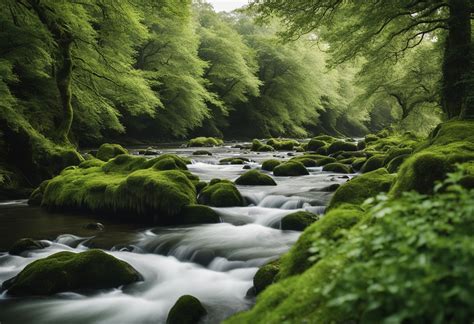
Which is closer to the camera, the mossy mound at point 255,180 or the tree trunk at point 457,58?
the tree trunk at point 457,58

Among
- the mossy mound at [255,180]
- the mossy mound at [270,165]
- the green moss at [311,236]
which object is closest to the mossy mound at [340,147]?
the mossy mound at [270,165]

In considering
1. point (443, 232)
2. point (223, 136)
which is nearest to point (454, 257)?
point (443, 232)

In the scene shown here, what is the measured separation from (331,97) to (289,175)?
34134mm

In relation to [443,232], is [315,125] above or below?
above

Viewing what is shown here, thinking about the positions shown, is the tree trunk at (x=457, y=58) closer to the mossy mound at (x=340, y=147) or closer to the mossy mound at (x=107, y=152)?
the mossy mound at (x=340, y=147)

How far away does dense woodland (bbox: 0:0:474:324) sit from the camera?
182 cm

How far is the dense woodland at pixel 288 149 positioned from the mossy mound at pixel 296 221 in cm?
4

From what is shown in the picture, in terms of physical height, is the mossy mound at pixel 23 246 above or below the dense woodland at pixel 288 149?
below

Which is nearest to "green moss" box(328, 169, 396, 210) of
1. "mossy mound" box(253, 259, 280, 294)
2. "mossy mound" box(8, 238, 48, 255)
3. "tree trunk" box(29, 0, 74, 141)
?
"mossy mound" box(253, 259, 280, 294)

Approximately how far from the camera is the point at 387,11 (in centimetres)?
984

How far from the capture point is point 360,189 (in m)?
5.51

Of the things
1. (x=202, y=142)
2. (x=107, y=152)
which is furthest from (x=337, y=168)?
(x=202, y=142)

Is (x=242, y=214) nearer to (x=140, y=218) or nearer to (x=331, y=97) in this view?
(x=140, y=218)

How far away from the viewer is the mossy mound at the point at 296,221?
761 centimetres
